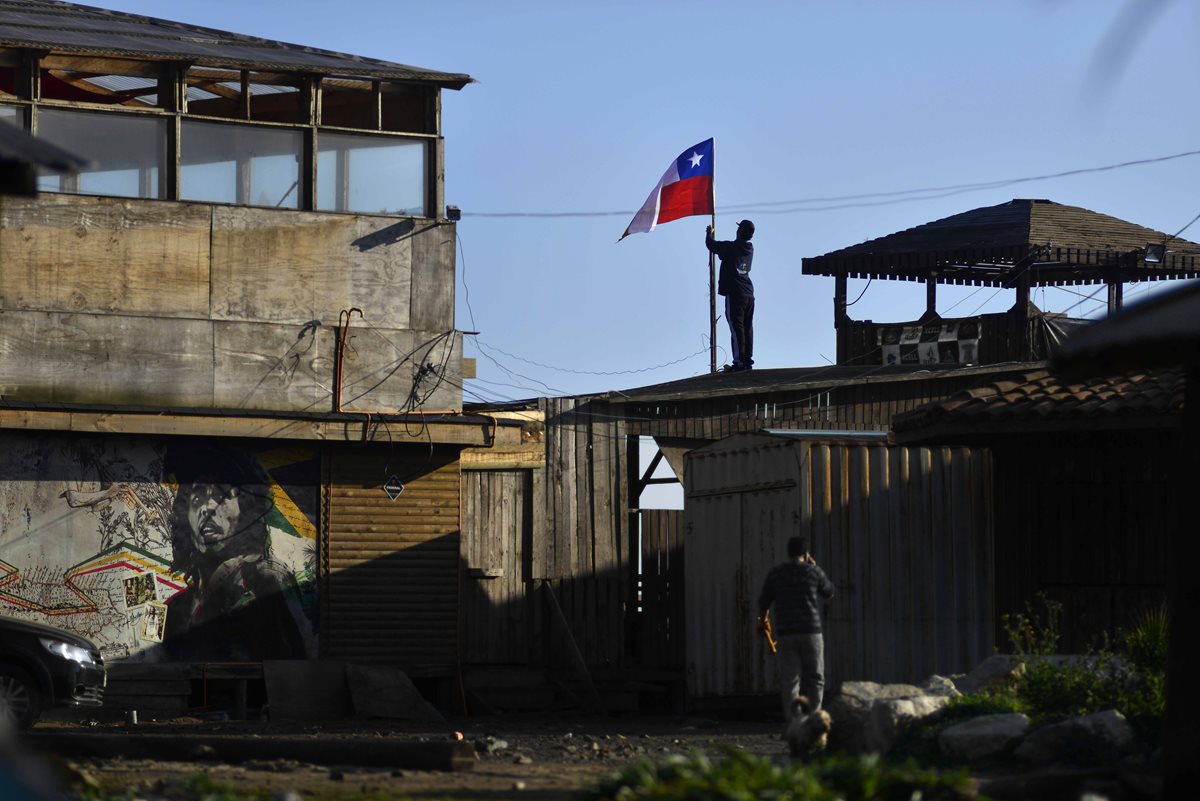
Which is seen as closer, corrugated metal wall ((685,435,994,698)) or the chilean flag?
corrugated metal wall ((685,435,994,698))

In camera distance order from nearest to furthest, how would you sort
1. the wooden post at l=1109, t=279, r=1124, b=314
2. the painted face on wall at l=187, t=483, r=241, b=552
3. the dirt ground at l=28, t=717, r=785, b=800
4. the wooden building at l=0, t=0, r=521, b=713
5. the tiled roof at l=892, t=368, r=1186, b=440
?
the dirt ground at l=28, t=717, r=785, b=800 → the tiled roof at l=892, t=368, r=1186, b=440 → the wooden building at l=0, t=0, r=521, b=713 → the painted face on wall at l=187, t=483, r=241, b=552 → the wooden post at l=1109, t=279, r=1124, b=314

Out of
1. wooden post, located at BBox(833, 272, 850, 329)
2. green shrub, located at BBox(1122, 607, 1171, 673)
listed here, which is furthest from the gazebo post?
green shrub, located at BBox(1122, 607, 1171, 673)

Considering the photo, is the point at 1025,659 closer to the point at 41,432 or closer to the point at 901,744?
the point at 901,744

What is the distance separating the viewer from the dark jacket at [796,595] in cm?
1397

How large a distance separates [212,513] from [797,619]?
729cm

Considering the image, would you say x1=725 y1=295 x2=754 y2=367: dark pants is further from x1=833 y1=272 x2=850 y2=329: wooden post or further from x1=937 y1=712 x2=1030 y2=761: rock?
x1=937 y1=712 x2=1030 y2=761: rock

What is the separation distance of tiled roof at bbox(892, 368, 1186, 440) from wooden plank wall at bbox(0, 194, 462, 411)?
5583 mm

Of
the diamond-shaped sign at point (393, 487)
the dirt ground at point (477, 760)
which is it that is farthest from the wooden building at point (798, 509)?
the dirt ground at point (477, 760)

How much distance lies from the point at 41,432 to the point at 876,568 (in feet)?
28.7

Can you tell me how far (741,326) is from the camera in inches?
981

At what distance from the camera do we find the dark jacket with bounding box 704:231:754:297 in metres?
24.6

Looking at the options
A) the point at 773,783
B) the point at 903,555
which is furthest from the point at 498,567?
the point at 773,783

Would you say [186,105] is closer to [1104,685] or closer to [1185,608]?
[1104,685]

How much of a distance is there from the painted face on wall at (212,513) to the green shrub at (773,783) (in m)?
10.6
